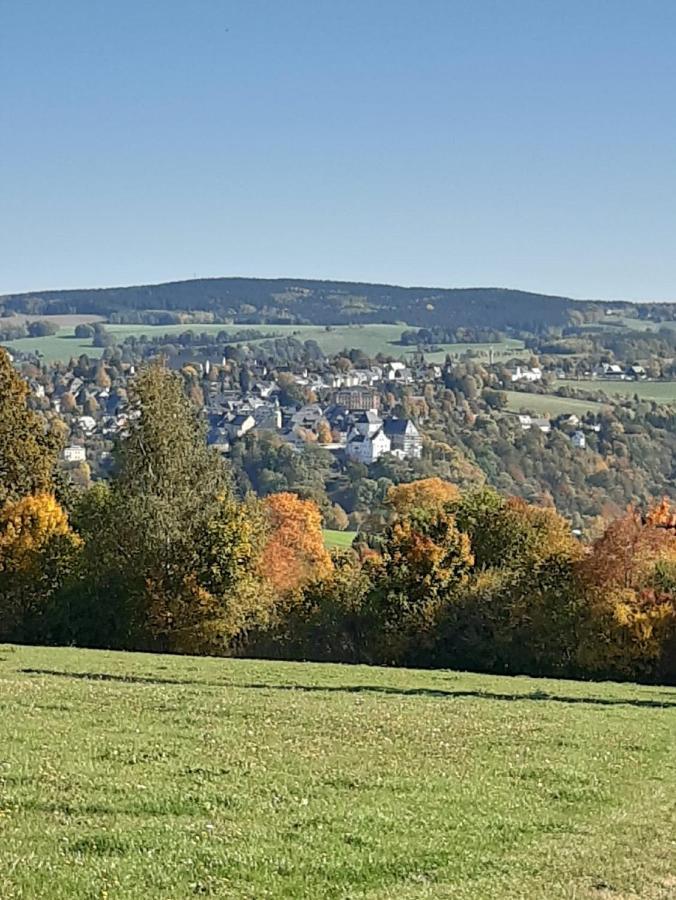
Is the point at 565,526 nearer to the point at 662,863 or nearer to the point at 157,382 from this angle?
the point at 157,382

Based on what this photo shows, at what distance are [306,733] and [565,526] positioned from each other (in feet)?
139

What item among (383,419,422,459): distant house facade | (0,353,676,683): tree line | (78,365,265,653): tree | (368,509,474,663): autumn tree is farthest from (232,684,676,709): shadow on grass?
(383,419,422,459): distant house facade

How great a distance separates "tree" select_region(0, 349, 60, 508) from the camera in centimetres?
5528

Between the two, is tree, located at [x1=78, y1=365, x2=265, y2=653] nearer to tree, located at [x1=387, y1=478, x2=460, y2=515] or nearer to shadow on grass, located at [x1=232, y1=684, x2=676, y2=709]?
shadow on grass, located at [x1=232, y1=684, x2=676, y2=709]

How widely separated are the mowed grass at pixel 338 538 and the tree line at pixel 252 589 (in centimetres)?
4406

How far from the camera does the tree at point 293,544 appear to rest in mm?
67438

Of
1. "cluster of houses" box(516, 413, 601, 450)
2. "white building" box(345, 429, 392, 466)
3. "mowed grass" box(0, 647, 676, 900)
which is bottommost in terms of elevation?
"white building" box(345, 429, 392, 466)

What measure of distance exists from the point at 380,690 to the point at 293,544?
47.6 meters

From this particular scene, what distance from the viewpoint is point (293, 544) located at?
8119 cm

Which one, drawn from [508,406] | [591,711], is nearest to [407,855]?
[591,711]

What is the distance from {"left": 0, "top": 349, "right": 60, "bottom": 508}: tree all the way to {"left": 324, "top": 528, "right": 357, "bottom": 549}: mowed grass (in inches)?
Answer: 1666

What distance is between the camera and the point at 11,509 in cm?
5369

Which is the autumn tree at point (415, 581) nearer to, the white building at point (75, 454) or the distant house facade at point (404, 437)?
the white building at point (75, 454)

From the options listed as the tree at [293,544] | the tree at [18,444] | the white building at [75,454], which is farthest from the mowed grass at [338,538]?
the tree at [18,444]
